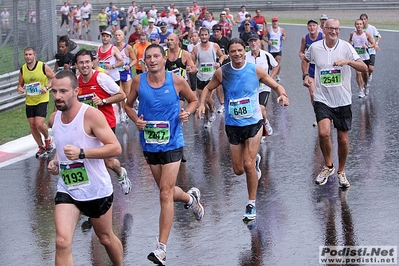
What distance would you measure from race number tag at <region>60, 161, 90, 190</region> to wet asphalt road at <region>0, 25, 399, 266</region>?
1.26 meters

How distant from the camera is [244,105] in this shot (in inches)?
348

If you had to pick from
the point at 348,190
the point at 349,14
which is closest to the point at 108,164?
the point at 348,190

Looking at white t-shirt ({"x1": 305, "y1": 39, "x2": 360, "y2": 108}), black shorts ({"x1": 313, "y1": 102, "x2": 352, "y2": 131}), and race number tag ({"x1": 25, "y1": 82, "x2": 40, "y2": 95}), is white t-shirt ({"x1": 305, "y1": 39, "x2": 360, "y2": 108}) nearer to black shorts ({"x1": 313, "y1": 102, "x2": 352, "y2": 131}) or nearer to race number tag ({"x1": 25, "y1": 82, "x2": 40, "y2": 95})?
black shorts ({"x1": 313, "y1": 102, "x2": 352, "y2": 131})

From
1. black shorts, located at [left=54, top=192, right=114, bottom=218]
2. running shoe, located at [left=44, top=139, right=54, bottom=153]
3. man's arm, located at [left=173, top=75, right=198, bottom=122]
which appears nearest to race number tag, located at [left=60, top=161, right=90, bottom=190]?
black shorts, located at [left=54, top=192, right=114, bottom=218]

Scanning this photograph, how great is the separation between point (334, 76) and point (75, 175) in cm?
442

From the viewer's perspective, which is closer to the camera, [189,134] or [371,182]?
[371,182]

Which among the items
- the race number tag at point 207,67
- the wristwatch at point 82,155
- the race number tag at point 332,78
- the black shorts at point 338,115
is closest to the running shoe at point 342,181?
the black shorts at point 338,115

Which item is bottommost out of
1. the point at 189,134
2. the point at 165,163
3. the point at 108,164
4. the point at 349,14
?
the point at 349,14

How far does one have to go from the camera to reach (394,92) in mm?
18859

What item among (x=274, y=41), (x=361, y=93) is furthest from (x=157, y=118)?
(x=274, y=41)

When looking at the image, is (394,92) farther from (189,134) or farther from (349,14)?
(349,14)

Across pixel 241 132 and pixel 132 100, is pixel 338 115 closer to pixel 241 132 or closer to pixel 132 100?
pixel 241 132

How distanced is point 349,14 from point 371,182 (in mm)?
41231

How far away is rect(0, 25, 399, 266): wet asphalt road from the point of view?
299 inches
